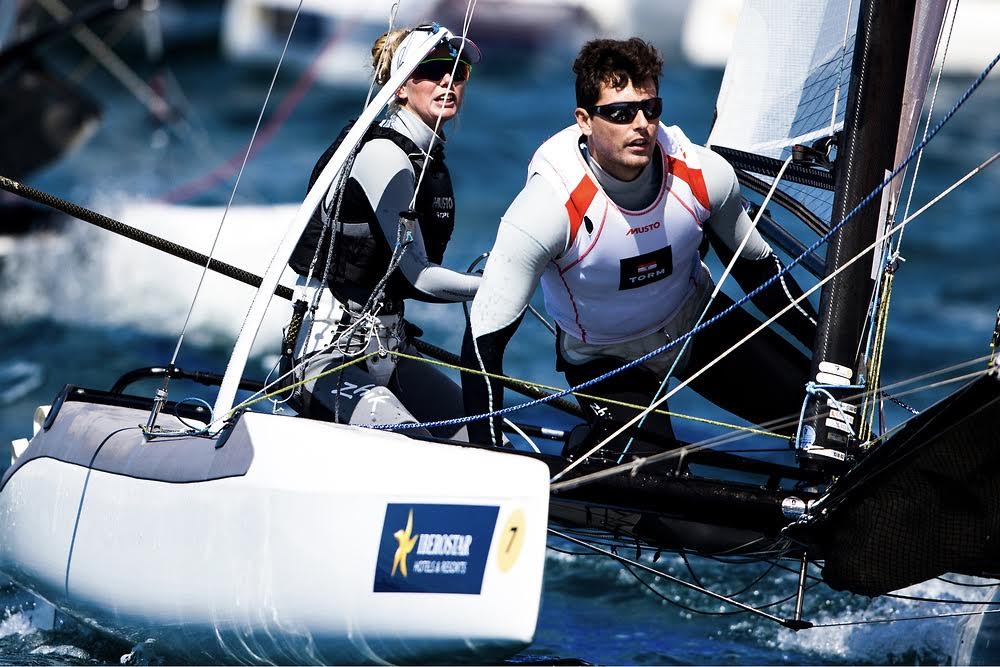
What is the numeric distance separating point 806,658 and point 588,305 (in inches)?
52.1

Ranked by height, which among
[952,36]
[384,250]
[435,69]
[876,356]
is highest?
[952,36]

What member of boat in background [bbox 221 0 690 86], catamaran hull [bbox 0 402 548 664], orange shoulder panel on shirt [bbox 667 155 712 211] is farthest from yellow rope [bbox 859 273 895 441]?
boat in background [bbox 221 0 690 86]

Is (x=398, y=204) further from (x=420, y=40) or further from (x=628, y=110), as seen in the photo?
(x=628, y=110)

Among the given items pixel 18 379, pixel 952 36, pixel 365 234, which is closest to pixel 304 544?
pixel 365 234

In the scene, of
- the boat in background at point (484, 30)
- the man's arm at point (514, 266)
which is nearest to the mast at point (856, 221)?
the man's arm at point (514, 266)

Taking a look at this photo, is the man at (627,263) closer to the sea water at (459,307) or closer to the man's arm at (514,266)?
the man's arm at (514,266)

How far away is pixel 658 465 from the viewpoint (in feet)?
10.3

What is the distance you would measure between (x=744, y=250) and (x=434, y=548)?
3.74 ft

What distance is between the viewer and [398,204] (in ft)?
10.6

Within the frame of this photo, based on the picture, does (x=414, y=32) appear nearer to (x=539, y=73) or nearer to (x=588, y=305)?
(x=588, y=305)

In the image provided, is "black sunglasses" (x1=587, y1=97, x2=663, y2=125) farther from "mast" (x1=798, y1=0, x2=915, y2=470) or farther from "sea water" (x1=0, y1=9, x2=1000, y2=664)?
"sea water" (x1=0, y1=9, x2=1000, y2=664)

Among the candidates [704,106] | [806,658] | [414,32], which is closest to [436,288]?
[414,32]

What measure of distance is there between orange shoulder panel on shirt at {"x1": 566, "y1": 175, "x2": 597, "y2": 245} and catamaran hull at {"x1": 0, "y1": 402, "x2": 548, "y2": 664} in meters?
0.56

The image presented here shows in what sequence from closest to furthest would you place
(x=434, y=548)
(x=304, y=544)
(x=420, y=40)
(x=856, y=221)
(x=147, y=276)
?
1. (x=434, y=548)
2. (x=304, y=544)
3. (x=856, y=221)
4. (x=420, y=40)
5. (x=147, y=276)
